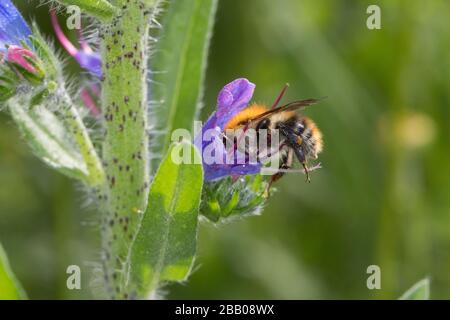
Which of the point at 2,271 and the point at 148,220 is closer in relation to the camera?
the point at 148,220

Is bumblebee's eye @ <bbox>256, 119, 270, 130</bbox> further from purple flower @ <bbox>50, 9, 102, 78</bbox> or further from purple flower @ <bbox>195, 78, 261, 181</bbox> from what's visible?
purple flower @ <bbox>50, 9, 102, 78</bbox>

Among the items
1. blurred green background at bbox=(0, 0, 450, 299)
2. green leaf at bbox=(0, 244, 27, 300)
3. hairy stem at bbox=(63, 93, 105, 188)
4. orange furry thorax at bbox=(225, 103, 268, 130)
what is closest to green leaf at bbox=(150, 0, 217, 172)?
hairy stem at bbox=(63, 93, 105, 188)

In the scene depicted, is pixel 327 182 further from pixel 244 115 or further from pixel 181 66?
pixel 244 115

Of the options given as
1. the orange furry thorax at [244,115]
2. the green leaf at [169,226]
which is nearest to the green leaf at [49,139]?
the green leaf at [169,226]

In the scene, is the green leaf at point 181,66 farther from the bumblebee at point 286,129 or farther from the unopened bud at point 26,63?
the unopened bud at point 26,63
